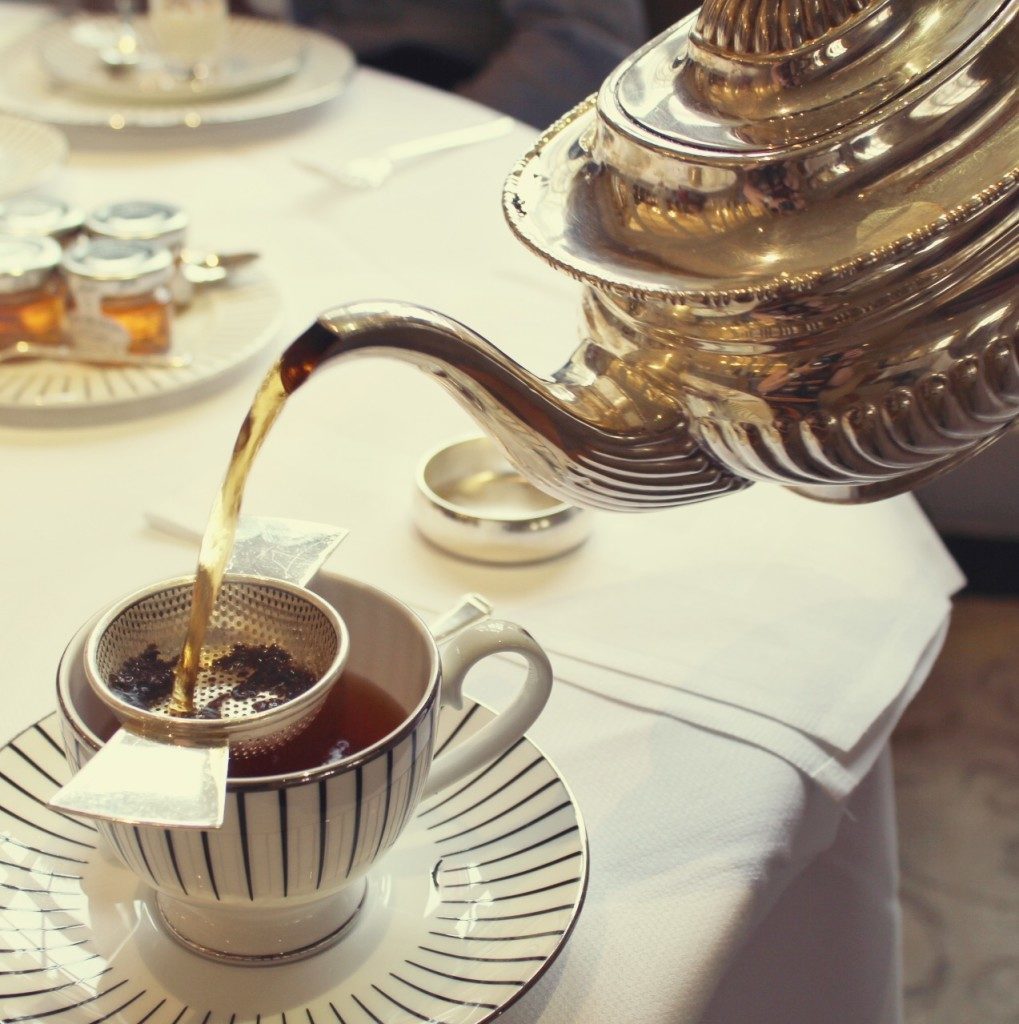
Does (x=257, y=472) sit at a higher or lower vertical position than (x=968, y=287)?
lower

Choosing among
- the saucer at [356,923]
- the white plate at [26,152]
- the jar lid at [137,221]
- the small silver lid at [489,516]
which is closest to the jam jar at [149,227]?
the jar lid at [137,221]

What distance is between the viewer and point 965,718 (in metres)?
1.30

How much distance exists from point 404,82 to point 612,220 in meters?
0.78

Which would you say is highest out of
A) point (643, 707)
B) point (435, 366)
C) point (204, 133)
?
point (435, 366)

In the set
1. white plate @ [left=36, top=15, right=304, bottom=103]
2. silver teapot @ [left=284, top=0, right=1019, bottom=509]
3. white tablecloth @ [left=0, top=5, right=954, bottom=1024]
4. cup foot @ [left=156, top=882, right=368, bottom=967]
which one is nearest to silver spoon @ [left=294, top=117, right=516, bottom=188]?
white tablecloth @ [left=0, top=5, right=954, bottom=1024]

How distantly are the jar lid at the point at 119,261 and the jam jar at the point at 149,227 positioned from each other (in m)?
0.03

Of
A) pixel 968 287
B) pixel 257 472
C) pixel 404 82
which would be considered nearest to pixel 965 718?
pixel 404 82

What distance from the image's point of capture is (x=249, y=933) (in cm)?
37

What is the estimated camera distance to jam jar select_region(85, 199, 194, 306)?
2.42 ft

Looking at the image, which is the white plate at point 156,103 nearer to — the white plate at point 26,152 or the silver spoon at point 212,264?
the white plate at point 26,152

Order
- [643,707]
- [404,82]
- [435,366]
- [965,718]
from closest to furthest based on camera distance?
[435,366], [643,707], [404,82], [965,718]

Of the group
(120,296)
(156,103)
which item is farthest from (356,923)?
(156,103)

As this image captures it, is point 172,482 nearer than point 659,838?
No

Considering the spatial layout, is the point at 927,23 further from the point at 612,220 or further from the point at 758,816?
the point at 758,816
